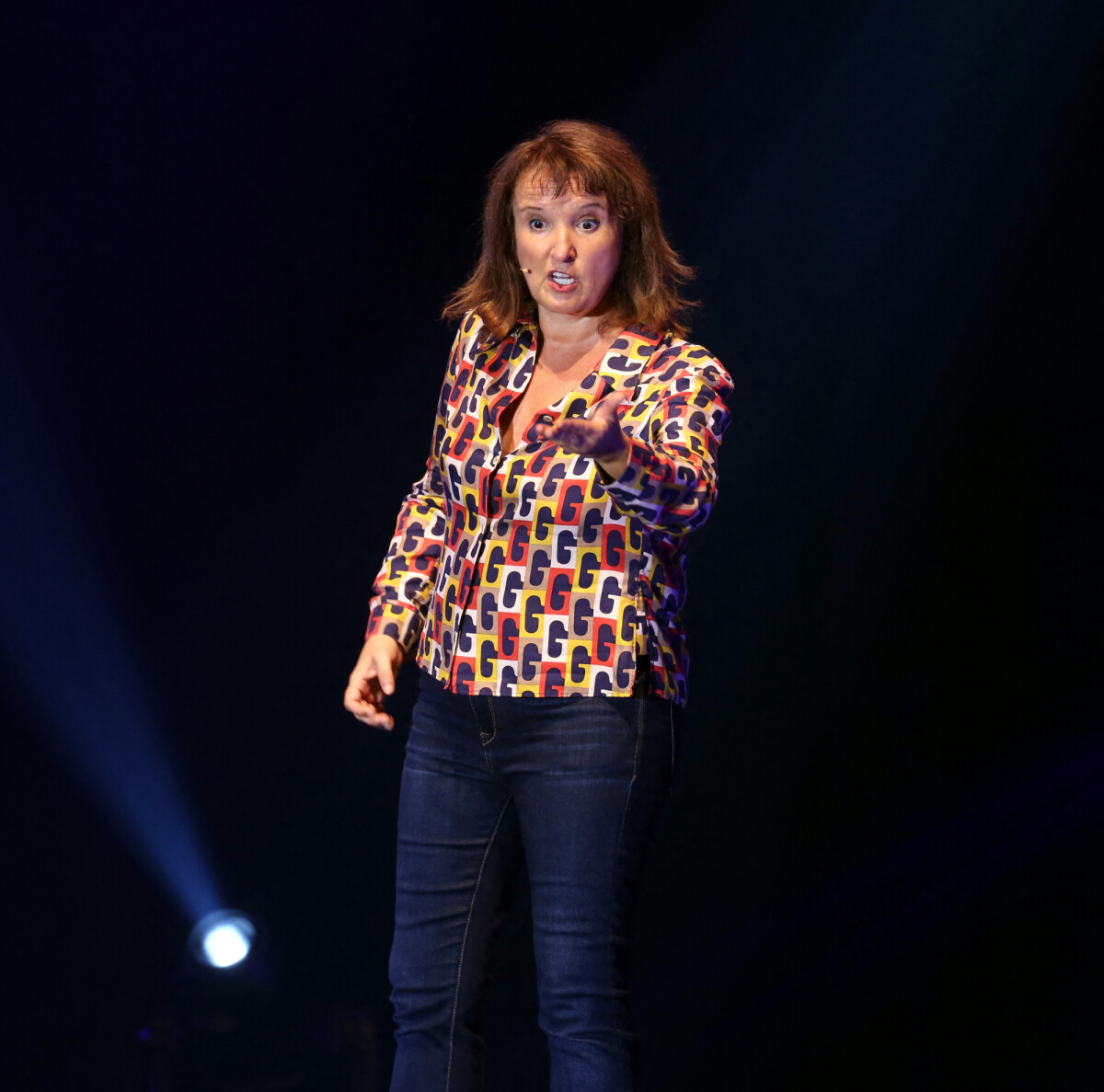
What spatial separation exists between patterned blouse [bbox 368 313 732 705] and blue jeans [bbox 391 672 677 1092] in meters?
0.04

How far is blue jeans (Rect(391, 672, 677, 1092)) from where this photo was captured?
1.31 meters

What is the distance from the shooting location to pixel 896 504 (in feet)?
7.68

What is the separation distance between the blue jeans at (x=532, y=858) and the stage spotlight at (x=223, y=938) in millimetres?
937

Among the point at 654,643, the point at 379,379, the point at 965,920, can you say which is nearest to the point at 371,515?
the point at 379,379

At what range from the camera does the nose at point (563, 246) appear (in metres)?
1.47

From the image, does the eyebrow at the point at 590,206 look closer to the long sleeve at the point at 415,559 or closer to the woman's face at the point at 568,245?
the woman's face at the point at 568,245

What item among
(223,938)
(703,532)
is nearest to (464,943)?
(223,938)

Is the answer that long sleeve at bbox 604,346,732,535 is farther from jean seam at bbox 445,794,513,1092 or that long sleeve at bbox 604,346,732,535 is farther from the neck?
jean seam at bbox 445,794,513,1092

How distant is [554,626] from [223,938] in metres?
1.32

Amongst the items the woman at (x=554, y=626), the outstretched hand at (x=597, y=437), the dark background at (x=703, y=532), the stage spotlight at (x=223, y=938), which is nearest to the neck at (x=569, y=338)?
the woman at (x=554, y=626)

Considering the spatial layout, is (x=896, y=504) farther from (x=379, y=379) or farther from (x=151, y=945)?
Answer: (x=151, y=945)

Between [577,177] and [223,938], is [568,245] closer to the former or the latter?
[577,177]

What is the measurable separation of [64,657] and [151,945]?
0.60m

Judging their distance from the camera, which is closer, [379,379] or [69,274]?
[69,274]
